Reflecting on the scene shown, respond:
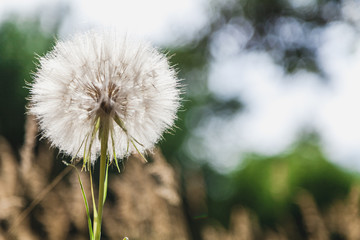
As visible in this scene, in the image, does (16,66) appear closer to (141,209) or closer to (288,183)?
(288,183)

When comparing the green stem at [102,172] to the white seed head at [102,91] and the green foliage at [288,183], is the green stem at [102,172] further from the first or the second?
the green foliage at [288,183]

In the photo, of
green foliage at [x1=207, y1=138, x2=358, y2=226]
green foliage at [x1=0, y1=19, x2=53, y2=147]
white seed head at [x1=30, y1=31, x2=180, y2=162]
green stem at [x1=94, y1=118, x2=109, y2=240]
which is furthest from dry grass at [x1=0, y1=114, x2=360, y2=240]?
green foliage at [x1=207, y1=138, x2=358, y2=226]

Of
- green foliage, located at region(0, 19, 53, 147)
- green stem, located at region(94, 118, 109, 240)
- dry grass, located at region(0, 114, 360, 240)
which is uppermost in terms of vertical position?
green stem, located at region(94, 118, 109, 240)

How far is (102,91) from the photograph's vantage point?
1158mm

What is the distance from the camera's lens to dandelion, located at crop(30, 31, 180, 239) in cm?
117

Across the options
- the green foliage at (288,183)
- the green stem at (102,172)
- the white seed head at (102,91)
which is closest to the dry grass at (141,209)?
the white seed head at (102,91)

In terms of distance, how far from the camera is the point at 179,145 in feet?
44.9

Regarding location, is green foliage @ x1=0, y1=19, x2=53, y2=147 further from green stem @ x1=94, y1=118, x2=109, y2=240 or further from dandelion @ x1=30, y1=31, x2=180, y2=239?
green stem @ x1=94, y1=118, x2=109, y2=240

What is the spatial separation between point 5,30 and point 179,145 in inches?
259

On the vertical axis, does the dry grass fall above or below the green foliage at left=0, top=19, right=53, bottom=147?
above

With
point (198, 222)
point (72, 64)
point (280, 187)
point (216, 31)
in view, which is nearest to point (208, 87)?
point (216, 31)

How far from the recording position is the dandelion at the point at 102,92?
1173 mm

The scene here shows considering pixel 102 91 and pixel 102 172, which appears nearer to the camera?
pixel 102 172

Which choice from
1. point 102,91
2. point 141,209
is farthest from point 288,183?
point 102,91
